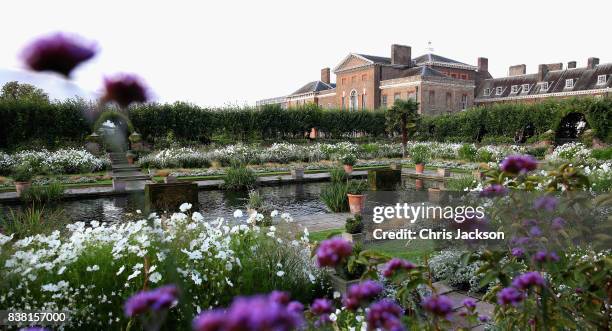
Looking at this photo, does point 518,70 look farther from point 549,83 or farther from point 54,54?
point 54,54

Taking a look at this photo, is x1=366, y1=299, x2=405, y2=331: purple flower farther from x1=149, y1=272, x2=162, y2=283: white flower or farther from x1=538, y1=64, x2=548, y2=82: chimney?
x1=538, y1=64, x2=548, y2=82: chimney

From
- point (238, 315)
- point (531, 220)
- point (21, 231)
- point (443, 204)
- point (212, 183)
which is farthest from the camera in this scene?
point (212, 183)

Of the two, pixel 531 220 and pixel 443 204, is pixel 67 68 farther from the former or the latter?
pixel 443 204

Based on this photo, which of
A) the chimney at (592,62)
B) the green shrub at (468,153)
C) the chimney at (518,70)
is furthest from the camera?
the chimney at (518,70)

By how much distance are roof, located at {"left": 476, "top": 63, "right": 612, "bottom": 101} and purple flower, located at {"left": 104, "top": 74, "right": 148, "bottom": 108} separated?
4560 centimetres

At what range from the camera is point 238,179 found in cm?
1452

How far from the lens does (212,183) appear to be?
1502 cm

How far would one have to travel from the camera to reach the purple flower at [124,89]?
1.00m

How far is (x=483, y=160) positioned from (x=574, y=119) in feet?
42.3

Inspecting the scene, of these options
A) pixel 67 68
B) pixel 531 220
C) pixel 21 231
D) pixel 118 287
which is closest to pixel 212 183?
pixel 21 231

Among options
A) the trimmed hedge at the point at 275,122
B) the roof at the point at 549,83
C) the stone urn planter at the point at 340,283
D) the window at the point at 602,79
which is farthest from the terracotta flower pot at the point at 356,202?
the window at the point at 602,79

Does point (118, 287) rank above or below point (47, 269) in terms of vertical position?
below

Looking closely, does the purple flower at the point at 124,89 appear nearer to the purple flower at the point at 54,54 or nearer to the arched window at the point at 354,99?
the purple flower at the point at 54,54

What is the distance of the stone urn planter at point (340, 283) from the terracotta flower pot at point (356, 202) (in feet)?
15.6
